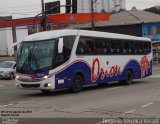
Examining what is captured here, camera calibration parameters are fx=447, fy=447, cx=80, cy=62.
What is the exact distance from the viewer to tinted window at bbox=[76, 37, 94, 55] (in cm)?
2095

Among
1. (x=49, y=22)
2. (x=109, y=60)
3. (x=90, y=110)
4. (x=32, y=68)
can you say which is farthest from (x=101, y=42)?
(x=49, y=22)

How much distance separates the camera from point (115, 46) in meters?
24.1

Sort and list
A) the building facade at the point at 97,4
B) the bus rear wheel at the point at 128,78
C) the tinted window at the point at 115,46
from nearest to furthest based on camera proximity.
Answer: the tinted window at the point at 115,46 < the bus rear wheel at the point at 128,78 < the building facade at the point at 97,4

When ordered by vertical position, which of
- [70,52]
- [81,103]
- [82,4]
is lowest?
[81,103]

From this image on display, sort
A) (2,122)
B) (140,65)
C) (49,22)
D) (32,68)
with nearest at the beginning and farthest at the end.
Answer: (2,122) → (32,68) → (140,65) → (49,22)

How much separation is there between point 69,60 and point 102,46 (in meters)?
3.47

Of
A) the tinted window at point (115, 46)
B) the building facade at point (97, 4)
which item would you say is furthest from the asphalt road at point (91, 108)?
the building facade at point (97, 4)

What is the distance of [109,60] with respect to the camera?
23.5 m

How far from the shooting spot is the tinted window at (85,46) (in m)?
20.9

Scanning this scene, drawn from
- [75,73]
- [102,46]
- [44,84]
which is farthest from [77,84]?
[102,46]

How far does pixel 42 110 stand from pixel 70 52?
21.3 ft

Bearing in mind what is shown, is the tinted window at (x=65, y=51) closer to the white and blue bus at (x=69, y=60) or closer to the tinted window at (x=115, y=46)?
the white and blue bus at (x=69, y=60)

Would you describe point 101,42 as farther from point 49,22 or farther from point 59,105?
point 49,22

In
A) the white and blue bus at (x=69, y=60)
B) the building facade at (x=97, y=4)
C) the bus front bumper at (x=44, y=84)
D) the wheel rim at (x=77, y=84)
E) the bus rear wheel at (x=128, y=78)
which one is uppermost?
the building facade at (x=97, y=4)
